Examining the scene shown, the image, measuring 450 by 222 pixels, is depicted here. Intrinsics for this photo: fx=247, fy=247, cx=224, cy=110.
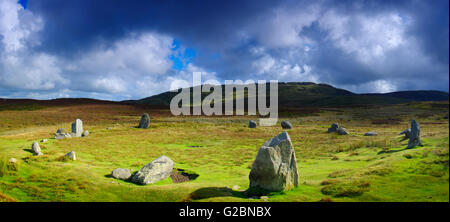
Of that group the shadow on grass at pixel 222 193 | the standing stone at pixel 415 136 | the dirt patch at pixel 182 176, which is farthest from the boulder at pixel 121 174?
the standing stone at pixel 415 136

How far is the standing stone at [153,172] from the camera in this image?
1443cm

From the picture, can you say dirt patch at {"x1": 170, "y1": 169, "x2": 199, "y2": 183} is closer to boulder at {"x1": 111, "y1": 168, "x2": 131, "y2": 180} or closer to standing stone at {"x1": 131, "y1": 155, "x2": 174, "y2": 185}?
standing stone at {"x1": 131, "y1": 155, "x2": 174, "y2": 185}

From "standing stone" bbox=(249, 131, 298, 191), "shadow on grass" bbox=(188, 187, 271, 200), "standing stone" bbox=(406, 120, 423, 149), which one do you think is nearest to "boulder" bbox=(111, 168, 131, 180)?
"shadow on grass" bbox=(188, 187, 271, 200)

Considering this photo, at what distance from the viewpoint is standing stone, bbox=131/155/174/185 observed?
14.4 m

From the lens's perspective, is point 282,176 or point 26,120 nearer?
point 282,176

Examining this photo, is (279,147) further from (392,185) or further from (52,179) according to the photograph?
(52,179)

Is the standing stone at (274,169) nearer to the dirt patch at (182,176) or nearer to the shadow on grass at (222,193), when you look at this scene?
the shadow on grass at (222,193)

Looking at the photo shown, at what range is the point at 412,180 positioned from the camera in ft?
35.3

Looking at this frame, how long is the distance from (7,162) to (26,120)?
157 feet

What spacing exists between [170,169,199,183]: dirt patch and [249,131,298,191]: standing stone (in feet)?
19.9

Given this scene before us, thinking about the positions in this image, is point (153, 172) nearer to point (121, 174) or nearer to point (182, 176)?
point (121, 174)

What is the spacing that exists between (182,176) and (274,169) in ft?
26.6

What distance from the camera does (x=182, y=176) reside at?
17516 mm

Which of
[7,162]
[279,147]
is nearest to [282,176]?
[279,147]
